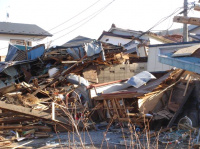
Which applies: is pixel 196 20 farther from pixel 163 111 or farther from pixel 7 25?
pixel 7 25

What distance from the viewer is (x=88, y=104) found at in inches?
435

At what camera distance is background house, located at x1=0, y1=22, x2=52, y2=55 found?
949 inches

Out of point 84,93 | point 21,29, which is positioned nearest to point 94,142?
point 84,93

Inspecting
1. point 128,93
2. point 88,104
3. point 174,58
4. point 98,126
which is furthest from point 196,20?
point 88,104

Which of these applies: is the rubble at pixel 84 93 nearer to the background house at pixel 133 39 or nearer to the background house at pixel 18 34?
the background house at pixel 133 39

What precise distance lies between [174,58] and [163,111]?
10.1 feet

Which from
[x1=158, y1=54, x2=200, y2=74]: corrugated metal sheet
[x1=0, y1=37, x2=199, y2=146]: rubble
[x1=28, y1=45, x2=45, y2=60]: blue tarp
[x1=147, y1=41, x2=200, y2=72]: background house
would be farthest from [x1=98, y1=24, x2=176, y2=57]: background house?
[x1=158, y1=54, x2=200, y2=74]: corrugated metal sheet

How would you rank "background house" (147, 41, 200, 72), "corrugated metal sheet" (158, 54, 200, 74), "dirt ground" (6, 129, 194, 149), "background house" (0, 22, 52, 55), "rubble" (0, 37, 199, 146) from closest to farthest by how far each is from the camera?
"corrugated metal sheet" (158, 54, 200, 74)
"dirt ground" (6, 129, 194, 149)
"rubble" (0, 37, 199, 146)
"background house" (147, 41, 200, 72)
"background house" (0, 22, 52, 55)

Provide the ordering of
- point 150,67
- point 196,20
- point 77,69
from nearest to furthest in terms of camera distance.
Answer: point 196,20 → point 77,69 → point 150,67

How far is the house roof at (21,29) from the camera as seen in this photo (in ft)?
79.9

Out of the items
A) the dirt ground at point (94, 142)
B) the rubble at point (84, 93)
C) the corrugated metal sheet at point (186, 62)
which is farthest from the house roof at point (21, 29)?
the corrugated metal sheet at point (186, 62)

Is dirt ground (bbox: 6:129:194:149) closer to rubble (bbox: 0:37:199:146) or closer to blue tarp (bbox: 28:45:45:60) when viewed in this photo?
rubble (bbox: 0:37:199:146)

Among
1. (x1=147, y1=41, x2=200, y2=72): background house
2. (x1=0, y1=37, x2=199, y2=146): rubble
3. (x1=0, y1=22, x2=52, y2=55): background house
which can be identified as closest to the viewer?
(x1=0, y1=37, x2=199, y2=146): rubble

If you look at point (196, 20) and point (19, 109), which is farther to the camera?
point (19, 109)
